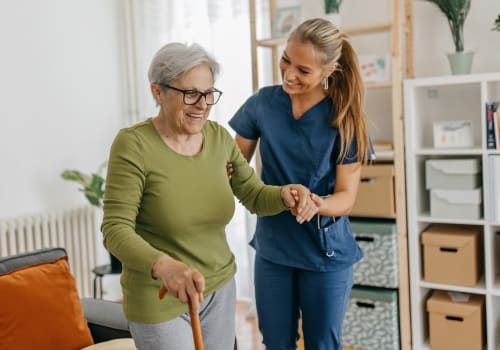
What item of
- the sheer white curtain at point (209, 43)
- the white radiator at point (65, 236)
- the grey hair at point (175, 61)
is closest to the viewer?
the grey hair at point (175, 61)

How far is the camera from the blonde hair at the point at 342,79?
6.00 feet

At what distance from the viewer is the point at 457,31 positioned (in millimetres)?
2842

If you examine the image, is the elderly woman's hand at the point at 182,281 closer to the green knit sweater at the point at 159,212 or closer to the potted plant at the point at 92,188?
the green knit sweater at the point at 159,212

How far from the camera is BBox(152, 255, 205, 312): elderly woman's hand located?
114 cm

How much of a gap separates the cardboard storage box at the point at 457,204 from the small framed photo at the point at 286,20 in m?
1.13

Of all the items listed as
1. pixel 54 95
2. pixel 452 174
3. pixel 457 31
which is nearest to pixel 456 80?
pixel 457 31

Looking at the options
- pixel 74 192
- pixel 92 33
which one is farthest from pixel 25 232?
pixel 92 33

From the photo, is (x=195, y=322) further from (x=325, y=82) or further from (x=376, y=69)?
(x=376, y=69)

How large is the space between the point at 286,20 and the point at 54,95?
154 centimetres

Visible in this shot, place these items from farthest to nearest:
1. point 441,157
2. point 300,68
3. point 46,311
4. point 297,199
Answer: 1. point 441,157
2. point 46,311
3. point 300,68
4. point 297,199

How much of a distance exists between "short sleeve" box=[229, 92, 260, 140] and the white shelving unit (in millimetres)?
1100

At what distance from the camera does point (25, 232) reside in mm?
3445

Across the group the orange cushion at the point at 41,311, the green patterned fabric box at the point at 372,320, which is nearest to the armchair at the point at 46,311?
the orange cushion at the point at 41,311

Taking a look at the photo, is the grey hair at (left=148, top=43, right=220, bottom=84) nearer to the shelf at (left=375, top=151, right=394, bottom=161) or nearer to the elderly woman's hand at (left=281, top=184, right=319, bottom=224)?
the elderly woman's hand at (left=281, top=184, right=319, bottom=224)
